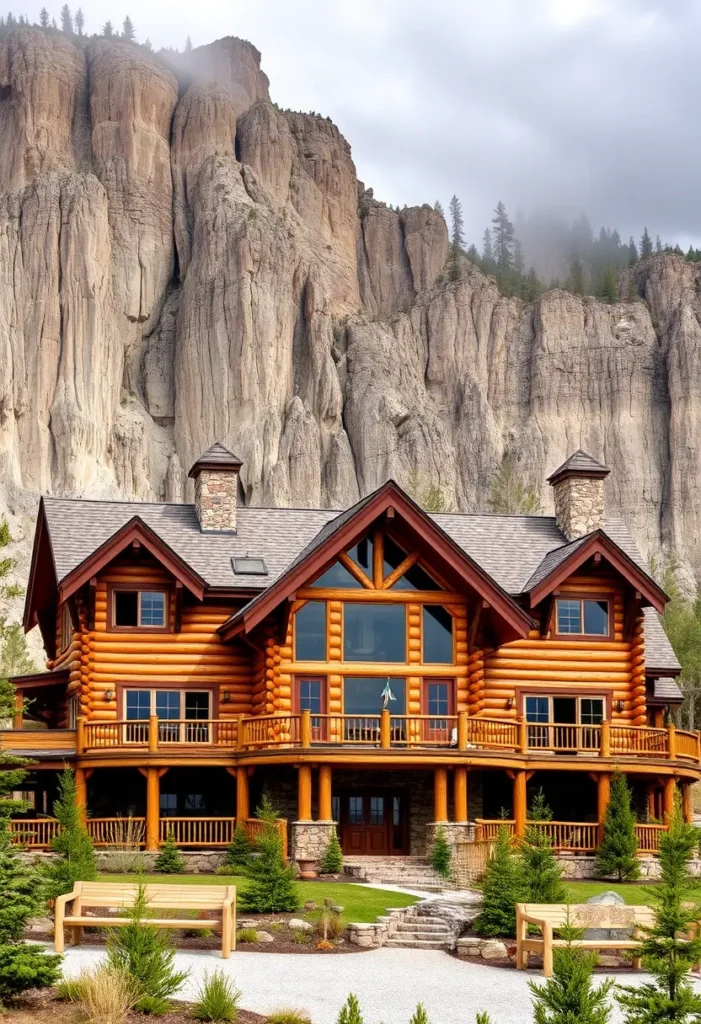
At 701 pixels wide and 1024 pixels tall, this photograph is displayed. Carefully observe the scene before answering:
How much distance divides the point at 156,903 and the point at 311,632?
47.9 ft

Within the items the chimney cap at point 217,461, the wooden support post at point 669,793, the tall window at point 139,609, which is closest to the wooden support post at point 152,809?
the tall window at point 139,609

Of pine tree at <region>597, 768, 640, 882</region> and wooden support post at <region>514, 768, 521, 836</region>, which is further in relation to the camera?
wooden support post at <region>514, 768, 521, 836</region>

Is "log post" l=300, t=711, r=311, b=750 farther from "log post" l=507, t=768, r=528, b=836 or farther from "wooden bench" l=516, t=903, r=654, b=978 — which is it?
"wooden bench" l=516, t=903, r=654, b=978

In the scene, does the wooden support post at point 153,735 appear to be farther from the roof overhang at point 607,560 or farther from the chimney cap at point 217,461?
the roof overhang at point 607,560

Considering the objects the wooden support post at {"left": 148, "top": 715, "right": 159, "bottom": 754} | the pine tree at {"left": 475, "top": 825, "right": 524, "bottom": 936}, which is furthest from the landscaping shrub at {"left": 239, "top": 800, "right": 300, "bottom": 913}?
the wooden support post at {"left": 148, "top": 715, "right": 159, "bottom": 754}

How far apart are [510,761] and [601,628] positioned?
5.27 meters

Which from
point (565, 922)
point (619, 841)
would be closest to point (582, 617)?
point (619, 841)

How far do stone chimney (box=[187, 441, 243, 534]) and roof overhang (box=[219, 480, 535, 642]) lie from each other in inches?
172

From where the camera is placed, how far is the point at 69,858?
24.9 metres

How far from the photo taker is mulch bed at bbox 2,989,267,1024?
16453 mm

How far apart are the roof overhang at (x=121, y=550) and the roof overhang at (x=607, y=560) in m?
7.87

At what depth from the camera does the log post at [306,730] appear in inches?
1248

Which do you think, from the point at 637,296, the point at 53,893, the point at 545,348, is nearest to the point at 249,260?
the point at 545,348

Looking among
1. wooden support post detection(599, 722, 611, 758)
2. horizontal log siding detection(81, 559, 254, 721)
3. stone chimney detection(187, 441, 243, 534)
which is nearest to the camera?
wooden support post detection(599, 722, 611, 758)
